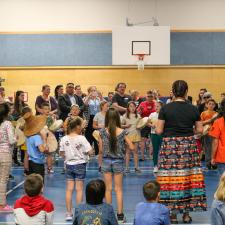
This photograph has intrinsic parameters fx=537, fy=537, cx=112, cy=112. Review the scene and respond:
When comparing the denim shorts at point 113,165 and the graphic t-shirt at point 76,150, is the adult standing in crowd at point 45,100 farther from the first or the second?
the denim shorts at point 113,165

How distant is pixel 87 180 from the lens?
1115 cm

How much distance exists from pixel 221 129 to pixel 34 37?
593 inches

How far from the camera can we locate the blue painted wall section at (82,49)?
21.8 m

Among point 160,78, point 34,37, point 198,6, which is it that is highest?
point 198,6

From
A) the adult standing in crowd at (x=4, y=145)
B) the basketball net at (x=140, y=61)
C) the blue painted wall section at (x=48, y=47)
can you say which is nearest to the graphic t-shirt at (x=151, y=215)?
the adult standing in crowd at (x=4, y=145)

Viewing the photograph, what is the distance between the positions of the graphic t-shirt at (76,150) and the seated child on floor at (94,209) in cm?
278

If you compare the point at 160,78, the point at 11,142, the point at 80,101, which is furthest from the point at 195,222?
the point at 160,78

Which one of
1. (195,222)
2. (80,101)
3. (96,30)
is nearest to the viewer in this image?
(195,222)

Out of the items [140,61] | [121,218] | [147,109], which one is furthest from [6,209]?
[140,61]

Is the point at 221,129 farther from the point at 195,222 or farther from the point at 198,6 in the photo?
the point at 198,6

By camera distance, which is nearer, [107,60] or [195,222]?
[195,222]

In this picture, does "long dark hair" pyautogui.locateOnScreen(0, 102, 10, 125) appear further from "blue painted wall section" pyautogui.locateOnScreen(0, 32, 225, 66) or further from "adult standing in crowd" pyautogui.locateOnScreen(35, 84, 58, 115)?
"blue painted wall section" pyautogui.locateOnScreen(0, 32, 225, 66)

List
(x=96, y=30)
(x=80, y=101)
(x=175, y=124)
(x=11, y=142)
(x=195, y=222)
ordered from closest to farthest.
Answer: (x=175, y=124) < (x=195, y=222) < (x=11, y=142) < (x=80, y=101) < (x=96, y=30)

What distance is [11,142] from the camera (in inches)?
320
